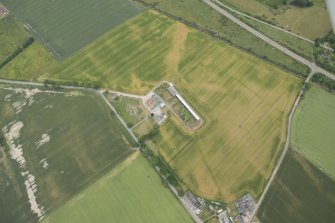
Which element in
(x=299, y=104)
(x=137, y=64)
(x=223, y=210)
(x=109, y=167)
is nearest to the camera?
(x=223, y=210)

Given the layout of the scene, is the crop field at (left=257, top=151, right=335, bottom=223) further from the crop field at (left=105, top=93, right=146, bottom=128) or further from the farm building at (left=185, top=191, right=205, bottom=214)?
the crop field at (left=105, top=93, right=146, bottom=128)

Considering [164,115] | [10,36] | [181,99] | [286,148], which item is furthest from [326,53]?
[10,36]

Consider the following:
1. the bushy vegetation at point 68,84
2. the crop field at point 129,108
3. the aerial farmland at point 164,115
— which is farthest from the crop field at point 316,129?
the bushy vegetation at point 68,84

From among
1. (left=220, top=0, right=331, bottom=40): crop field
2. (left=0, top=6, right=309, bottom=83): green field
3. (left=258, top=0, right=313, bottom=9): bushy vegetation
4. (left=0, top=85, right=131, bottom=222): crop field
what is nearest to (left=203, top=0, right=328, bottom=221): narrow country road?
(left=0, top=6, right=309, bottom=83): green field

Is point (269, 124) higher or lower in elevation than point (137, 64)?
lower

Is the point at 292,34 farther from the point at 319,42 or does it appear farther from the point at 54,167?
the point at 54,167

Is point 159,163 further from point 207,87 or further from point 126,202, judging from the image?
point 207,87

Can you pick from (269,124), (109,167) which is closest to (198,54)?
(269,124)
